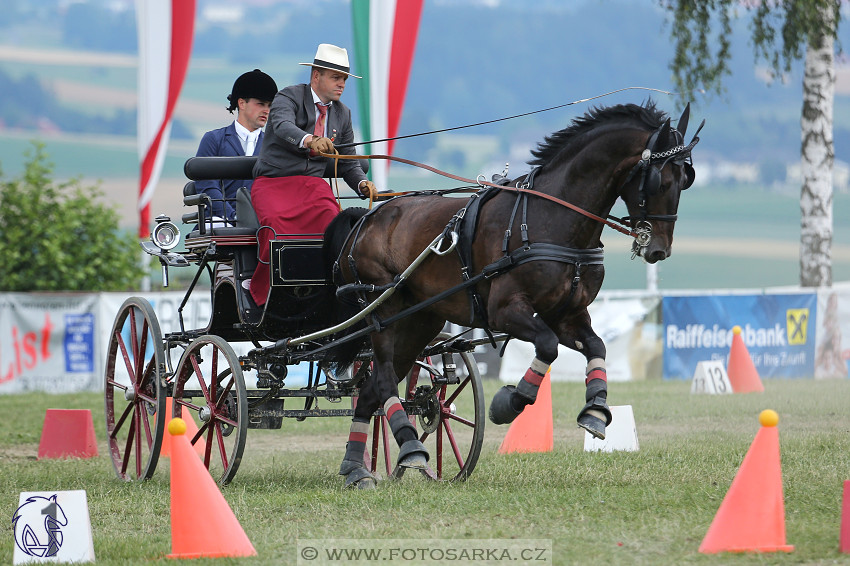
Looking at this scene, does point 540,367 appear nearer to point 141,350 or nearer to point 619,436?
point 619,436

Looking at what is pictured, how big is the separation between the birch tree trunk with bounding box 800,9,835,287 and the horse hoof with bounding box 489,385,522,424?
12.3 meters

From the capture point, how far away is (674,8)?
16.4 m

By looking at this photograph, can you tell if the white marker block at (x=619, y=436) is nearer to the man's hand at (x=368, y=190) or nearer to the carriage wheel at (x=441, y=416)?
the carriage wheel at (x=441, y=416)

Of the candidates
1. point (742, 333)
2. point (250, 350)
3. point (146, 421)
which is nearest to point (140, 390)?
point (146, 421)

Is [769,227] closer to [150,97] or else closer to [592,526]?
[150,97]

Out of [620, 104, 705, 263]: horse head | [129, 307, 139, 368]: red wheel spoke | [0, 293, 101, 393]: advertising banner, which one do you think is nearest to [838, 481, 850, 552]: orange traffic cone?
[620, 104, 705, 263]: horse head

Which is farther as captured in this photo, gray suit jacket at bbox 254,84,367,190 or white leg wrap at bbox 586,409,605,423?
gray suit jacket at bbox 254,84,367,190

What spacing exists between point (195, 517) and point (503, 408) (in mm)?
1991

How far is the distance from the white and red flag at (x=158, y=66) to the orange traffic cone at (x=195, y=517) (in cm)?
1083

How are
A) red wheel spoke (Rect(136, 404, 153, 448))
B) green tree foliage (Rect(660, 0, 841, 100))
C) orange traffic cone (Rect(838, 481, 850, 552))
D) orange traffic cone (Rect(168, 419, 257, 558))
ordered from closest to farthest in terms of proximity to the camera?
orange traffic cone (Rect(838, 481, 850, 552)), orange traffic cone (Rect(168, 419, 257, 558)), red wheel spoke (Rect(136, 404, 153, 448)), green tree foliage (Rect(660, 0, 841, 100))

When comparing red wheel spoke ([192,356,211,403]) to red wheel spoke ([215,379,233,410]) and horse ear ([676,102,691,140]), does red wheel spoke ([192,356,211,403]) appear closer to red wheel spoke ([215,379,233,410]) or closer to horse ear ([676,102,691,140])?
red wheel spoke ([215,379,233,410])

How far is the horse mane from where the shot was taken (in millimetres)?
6246

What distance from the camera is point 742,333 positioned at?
16.4 metres

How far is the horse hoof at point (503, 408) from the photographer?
6.16 metres
